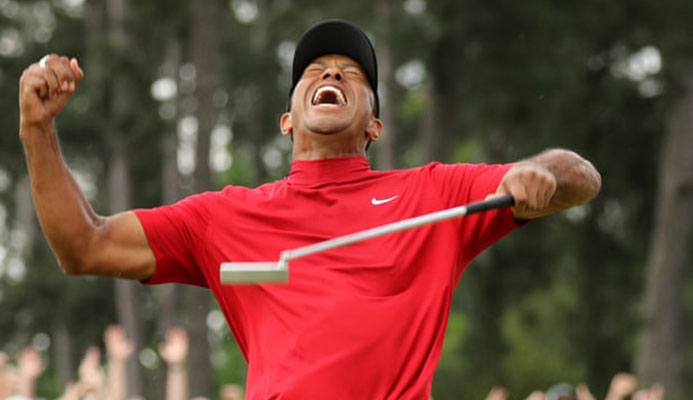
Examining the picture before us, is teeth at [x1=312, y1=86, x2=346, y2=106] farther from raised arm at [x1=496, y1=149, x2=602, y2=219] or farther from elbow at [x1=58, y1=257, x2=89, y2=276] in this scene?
elbow at [x1=58, y1=257, x2=89, y2=276]

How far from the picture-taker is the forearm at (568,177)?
153 inches

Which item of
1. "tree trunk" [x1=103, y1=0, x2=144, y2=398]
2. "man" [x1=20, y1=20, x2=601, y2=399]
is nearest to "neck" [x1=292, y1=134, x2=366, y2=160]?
"man" [x1=20, y1=20, x2=601, y2=399]

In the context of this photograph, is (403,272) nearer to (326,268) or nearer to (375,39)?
(326,268)

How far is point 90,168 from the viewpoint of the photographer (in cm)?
4119

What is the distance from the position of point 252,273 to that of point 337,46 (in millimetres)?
1081

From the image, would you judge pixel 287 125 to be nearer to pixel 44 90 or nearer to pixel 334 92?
pixel 334 92

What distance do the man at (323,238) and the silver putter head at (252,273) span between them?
13.5 inches

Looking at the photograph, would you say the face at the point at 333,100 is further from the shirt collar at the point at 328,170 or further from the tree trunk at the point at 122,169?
the tree trunk at the point at 122,169

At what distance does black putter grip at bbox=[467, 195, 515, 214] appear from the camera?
370 cm

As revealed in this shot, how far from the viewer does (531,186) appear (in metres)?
3.77

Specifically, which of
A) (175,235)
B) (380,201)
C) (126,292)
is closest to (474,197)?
(380,201)

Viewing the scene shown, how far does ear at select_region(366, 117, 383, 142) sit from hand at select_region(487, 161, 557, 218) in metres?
0.72

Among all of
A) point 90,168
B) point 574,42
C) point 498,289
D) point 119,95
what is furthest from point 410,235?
point 90,168

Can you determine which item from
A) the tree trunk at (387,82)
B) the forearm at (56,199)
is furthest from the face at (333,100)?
the tree trunk at (387,82)
